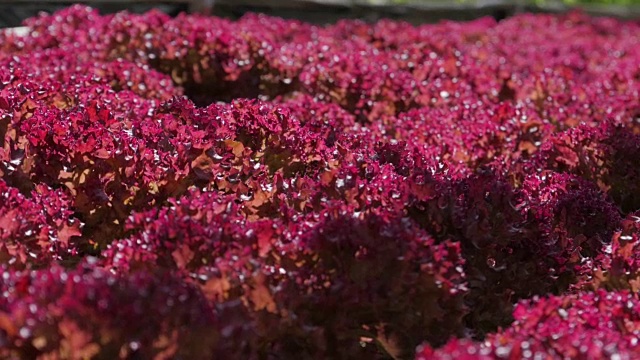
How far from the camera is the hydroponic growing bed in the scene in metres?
2.27

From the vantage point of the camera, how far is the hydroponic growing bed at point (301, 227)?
2.27m

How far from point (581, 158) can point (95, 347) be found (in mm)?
2729

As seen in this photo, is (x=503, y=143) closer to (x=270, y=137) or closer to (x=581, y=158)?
(x=581, y=158)

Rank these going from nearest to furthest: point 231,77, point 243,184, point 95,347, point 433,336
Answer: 1. point 95,347
2. point 433,336
3. point 243,184
4. point 231,77

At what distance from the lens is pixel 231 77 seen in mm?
5328

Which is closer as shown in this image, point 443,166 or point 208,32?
point 443,166

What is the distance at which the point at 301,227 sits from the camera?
2865mm

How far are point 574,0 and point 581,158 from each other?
10.2 meters

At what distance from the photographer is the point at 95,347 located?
214 cm

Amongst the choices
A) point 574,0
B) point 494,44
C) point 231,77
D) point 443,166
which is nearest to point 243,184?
point 443,166

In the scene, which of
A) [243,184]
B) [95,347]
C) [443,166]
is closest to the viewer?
[95,347]

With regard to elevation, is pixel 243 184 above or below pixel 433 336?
above

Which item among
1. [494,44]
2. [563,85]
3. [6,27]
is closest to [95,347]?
[563,85]

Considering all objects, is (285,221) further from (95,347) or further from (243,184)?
(95,347)
